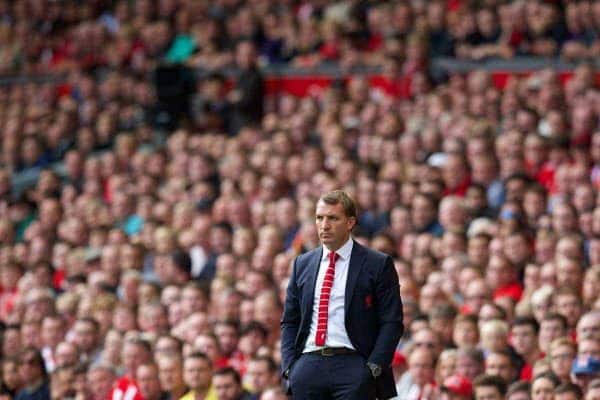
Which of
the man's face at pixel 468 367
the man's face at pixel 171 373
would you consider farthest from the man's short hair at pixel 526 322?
the man's face at pixel 171 373

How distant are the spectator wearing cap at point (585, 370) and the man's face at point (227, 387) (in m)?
2.37

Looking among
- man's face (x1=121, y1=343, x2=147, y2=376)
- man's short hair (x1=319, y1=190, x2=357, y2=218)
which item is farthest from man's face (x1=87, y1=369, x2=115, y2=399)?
man's short hair (x1=319, y1=190, x2=357, y2=218)

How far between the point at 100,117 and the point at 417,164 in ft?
17.6

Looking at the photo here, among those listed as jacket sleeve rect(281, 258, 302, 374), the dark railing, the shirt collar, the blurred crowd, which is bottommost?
jacket sleeve rect(281, 258, 302, 374)

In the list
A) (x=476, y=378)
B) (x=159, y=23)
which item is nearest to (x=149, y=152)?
(x=159, y=23)

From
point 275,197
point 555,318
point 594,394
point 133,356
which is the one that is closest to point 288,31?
point 275,197

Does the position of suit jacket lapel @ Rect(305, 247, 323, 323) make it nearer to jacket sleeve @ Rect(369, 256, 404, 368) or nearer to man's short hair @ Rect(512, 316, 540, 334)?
jacket sleeve @ Rect(369, 256, 404, 368)

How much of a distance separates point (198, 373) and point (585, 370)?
9.18 feet

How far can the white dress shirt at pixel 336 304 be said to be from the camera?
8445mm

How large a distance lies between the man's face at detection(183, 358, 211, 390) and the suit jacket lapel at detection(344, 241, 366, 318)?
331 centimetres

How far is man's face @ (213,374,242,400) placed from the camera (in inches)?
445

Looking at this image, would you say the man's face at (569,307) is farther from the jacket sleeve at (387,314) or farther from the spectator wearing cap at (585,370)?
the jacket sleeve at (387,314)

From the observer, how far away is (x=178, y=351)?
476 inches

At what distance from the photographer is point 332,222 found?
8.36 m
